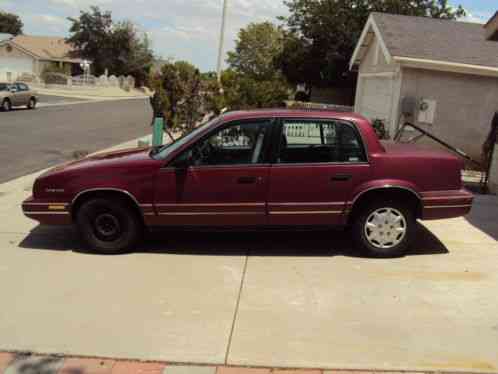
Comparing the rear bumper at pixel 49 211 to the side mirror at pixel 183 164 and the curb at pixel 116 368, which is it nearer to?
the side mirror at pixel 183 164

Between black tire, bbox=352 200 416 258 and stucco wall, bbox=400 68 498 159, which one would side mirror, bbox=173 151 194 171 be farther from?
stucco wall, bbox=400 68 498 159

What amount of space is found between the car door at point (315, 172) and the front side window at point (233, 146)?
0.67 feet

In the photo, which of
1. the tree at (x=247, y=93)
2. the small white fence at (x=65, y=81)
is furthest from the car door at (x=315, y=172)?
the small white fence at (x=65, y=81)

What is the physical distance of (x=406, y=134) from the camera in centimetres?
1410

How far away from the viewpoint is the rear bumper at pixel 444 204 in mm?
5938

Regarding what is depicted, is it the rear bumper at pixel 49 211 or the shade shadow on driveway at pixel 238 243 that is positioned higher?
the rear bumper at pixel 49 211

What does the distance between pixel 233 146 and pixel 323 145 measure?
3.18 feet

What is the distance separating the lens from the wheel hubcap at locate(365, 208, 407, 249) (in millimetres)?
5953

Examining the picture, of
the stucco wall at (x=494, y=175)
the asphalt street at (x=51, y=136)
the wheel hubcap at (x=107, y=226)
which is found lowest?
the asphalt street at (x=51, y=136)

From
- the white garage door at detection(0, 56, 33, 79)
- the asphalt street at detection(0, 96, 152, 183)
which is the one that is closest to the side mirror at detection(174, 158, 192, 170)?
the asphalt street at detection(0, 96, 152, 183)

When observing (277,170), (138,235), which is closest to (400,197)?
(277,170)

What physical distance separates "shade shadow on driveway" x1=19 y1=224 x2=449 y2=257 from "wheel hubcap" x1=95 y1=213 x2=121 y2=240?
333 millimetres

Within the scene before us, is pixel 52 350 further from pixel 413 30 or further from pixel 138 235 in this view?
pixel 413 30

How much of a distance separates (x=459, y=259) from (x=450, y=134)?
870 cm
